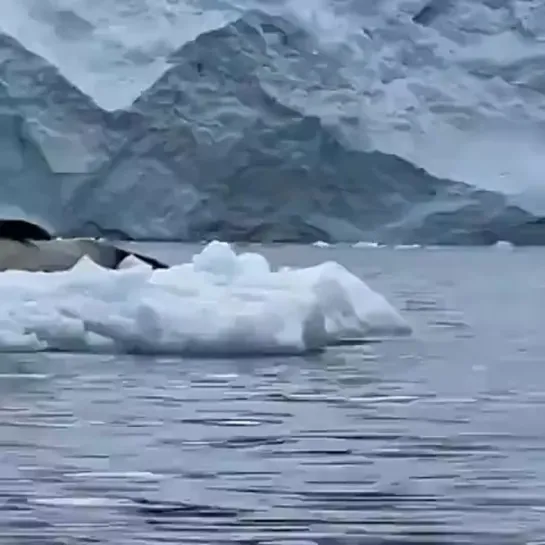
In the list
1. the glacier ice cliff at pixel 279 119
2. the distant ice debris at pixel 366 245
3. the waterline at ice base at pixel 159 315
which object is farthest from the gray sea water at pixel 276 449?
the glacier ice cliff at pixel 279 119

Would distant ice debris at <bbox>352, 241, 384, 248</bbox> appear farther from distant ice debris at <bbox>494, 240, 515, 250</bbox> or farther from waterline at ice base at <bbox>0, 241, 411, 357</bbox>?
waterline at ice base at <bbox>0, 241, 411, 357</bbox>

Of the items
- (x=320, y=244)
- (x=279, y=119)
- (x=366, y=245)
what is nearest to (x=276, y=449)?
(x=320, y=244)

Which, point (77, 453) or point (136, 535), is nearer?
point (136, 535)

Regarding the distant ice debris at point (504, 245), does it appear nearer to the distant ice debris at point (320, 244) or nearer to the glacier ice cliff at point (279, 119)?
the glacier ice cliff at point (279, 119)

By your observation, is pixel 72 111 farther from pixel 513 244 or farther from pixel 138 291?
pixel 138 291

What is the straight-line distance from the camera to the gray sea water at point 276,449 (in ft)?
13.8

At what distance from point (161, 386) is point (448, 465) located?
252 centimetres

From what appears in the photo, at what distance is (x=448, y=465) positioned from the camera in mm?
5145

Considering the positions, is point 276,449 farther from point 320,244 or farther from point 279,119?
point 279,119

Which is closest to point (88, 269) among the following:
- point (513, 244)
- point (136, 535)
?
point (136, 535)

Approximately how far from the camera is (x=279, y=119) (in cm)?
5191

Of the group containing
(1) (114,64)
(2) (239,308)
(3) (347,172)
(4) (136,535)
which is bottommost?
(4) (136,535)

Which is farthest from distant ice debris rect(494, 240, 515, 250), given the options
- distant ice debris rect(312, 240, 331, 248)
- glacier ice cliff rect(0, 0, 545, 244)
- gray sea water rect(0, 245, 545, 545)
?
gray sea water rect(0, 245, 545, 545)

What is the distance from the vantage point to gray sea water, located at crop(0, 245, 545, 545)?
420 cm
